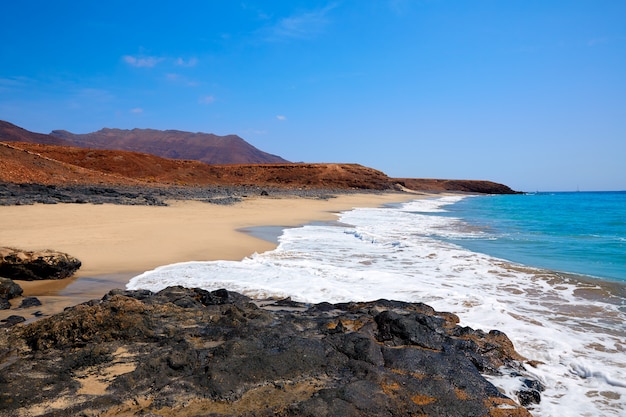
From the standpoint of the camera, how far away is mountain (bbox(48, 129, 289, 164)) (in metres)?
159

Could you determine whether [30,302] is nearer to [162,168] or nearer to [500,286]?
[500,286]

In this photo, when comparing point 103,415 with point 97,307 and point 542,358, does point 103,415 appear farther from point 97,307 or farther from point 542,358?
point 542,358

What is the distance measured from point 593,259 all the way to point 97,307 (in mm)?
12933

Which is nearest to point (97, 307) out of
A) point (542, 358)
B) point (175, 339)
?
point (175, 339)

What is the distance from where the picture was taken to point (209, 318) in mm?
4305

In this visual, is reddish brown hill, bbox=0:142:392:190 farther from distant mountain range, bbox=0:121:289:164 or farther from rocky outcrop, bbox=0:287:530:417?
distant mountain range, bbox=0:121:289:164

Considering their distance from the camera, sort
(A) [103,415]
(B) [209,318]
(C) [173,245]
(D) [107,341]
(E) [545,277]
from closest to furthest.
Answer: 1. (A) [103,415]
2. (D) [107,341]
3. (B) [209,318]
4. (E) [545,277]
5. (C) [173,245]

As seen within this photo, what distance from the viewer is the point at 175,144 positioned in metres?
170

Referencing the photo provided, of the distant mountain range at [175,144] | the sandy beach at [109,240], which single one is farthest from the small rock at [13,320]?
the distant mountain range at [175,144]

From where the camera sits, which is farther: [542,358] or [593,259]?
[593,259]

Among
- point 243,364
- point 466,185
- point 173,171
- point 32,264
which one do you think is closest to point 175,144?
point 466,185

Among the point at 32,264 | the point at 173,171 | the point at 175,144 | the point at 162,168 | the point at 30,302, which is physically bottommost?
the point at 30,302

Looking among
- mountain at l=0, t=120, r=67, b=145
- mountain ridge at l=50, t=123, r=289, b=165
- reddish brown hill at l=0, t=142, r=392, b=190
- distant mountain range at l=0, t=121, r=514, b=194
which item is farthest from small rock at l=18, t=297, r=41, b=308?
mountain ridge at l=50, t=123, r=289, b=165

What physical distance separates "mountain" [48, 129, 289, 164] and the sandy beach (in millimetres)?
141874
